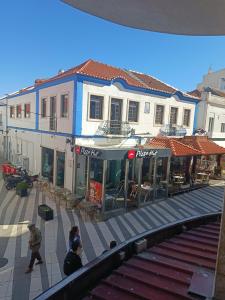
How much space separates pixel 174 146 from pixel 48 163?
10.1m

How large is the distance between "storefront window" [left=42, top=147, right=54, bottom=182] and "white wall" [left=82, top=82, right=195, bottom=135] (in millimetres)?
5086

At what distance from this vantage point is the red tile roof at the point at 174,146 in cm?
1825

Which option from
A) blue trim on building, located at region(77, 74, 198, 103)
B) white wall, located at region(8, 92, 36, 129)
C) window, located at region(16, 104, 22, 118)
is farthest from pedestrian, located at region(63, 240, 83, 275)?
window, located at region(16, 104, 22, 118)

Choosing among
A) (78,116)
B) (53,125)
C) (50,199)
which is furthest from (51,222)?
(53,125)

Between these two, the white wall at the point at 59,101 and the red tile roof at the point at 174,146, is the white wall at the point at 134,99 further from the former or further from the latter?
the red tile roof at the point at 174,146

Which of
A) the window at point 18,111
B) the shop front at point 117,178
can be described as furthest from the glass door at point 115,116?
the window at point 18,111

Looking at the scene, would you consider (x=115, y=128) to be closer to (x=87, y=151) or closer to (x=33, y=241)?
(x=87, y=151)

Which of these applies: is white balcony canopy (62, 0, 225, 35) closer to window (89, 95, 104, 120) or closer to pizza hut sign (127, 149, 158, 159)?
pizza hut sign (127, 149, 158, 159)

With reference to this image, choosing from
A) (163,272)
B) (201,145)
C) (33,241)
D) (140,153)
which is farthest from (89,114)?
(163,272)

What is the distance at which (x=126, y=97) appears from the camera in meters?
18.0

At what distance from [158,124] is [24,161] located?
44.1 feet

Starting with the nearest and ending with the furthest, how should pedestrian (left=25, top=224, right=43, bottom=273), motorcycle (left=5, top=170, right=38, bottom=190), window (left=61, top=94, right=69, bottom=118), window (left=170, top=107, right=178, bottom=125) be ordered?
pedestrian (left=25, top=224, right=43, bottom=273) < window (left=61, top=94, right=69, bottom=118) < motorcycle (left=5, top=170, right=38, bottom=190) < window (left=170, top=107, right=178, bottom=125)

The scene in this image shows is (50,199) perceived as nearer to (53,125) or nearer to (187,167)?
(53,125)

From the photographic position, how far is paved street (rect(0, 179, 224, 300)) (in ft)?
28.3
